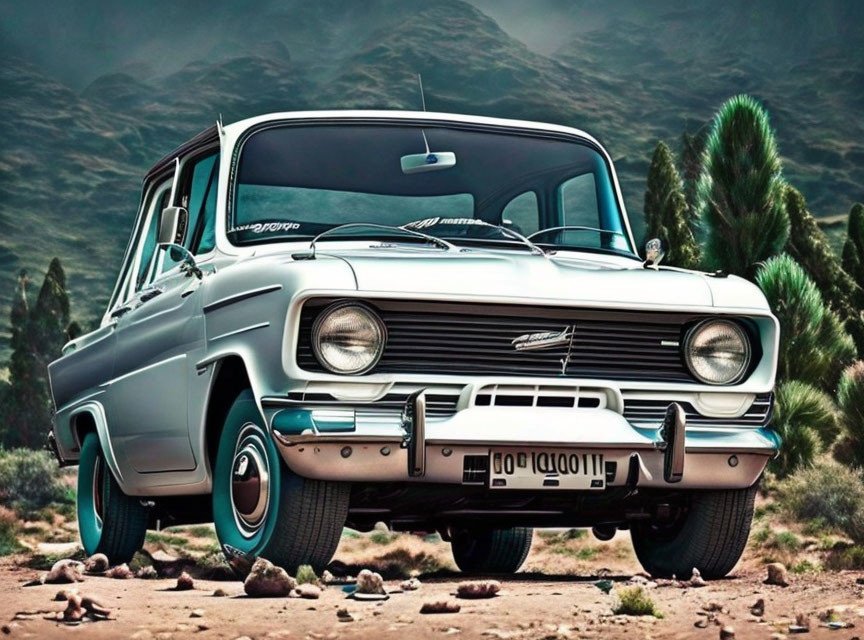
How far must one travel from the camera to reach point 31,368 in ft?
141

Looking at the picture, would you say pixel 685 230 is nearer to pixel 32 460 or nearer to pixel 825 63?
pixel 32 460

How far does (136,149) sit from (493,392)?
14947 cm

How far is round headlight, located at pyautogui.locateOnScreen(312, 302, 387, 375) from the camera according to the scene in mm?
5762

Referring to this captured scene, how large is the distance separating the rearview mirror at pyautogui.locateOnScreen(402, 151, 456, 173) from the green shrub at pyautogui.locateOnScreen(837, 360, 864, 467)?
8.32m

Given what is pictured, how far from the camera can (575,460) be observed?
19.4ft

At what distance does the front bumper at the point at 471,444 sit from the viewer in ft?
18.5

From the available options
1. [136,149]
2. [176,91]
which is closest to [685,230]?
[136,149]

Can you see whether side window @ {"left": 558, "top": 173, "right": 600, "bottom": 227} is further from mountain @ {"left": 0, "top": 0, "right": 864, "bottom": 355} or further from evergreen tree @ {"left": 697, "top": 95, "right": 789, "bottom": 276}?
mountain @ {"left": 0, "top": 0, "right": 864, "bottom": 355}

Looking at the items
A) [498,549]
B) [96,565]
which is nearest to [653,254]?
[498,549]

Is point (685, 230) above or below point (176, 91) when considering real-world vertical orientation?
below

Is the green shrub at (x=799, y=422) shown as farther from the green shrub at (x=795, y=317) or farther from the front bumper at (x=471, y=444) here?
the front bumper at (x=471, y=444)

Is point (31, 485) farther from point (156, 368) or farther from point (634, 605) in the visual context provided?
point (634, 605)

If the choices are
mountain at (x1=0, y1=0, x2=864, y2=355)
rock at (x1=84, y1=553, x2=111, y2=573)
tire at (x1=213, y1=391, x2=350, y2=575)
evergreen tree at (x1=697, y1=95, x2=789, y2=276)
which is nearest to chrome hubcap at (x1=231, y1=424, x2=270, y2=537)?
tire at (x1=213, y1=391, x2=350, y2=575)

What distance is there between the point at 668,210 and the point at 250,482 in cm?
2302
